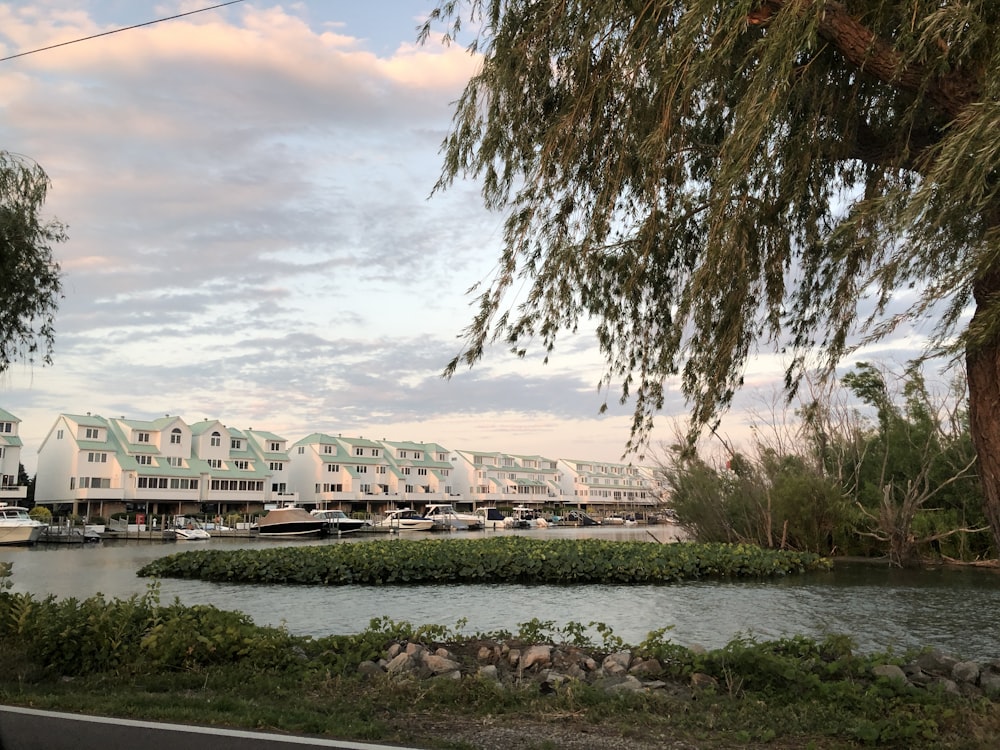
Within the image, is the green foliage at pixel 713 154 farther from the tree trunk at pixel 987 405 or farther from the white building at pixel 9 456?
the white building at pixel 9 456

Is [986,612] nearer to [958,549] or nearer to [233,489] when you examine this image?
[958,549]

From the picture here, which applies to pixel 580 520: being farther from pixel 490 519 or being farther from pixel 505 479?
pixel 505 479

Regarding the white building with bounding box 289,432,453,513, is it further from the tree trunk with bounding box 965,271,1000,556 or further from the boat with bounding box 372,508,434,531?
the tree trunk with bounding box 965,271,1000,556

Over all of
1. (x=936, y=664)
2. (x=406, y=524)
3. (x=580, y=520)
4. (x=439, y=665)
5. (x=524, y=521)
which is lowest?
(x=580, y=520)

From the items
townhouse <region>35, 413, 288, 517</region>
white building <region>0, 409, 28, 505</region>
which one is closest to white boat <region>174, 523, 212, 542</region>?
townhouse <region>35, 413, 288, 517</region>

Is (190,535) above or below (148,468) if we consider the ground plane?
below

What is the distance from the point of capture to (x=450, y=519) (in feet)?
A: 266

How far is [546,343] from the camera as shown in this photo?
8062mm

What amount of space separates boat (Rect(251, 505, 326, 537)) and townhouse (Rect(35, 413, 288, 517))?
15840mm

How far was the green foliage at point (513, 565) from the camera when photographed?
2808 centimetres

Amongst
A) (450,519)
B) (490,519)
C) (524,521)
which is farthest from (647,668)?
(490,519)

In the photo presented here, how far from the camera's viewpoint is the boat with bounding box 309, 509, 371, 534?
2532 inches

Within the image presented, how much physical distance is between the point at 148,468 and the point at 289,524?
18932 mm

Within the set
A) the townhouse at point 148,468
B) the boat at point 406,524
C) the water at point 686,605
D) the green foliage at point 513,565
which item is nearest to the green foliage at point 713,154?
the water at point 686,605
